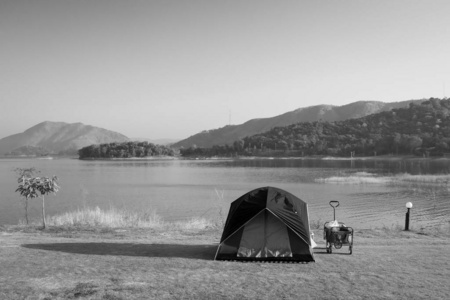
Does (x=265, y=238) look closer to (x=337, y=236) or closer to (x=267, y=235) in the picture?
(x=267, y=235)

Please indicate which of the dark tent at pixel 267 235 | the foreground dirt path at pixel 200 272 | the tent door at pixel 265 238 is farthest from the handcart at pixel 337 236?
the tent door at pixel 265 238

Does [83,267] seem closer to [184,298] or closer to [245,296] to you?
[184,298]

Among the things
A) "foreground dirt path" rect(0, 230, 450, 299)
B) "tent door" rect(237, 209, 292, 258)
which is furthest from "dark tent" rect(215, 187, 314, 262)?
"foreground dirt path" rect(0, 230, 450, 299)

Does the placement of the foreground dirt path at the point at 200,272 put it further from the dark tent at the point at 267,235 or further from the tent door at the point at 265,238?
the tent door at the point at 265,238

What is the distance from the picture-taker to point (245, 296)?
32.0ft

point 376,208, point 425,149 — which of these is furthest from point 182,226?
point 425,149

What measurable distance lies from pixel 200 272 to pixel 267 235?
2.73 meters

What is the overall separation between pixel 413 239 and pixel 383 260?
4.47m

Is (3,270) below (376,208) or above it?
above

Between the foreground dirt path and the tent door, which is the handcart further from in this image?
the tent door

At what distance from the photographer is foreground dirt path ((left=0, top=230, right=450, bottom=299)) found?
32.7ft

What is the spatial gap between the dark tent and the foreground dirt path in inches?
21.5

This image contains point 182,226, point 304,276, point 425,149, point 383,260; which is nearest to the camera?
point 304,276

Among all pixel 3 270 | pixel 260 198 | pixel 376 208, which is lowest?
pixel 376 208
